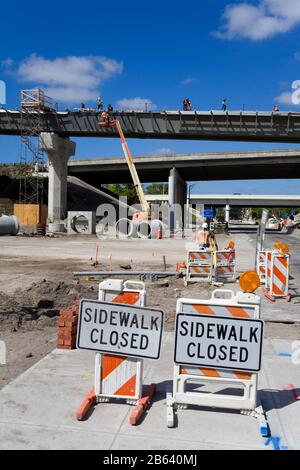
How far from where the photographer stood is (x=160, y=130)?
49000mm

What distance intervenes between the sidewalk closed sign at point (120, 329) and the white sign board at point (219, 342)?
0.26 m

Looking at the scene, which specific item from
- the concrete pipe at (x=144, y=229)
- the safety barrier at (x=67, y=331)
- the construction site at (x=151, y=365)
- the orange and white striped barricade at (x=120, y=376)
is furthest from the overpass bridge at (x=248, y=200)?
the orange and white striped barricade at (x=120, y=376)

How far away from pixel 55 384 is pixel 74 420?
40.7 inches

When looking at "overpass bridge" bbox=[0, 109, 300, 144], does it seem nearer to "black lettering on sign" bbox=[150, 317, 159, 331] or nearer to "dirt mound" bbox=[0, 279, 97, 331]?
"dirt mound" bbox=[0, 279, 97, 331]

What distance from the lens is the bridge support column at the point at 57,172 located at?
5056 cm

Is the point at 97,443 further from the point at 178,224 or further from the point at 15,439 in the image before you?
the point at 178,224

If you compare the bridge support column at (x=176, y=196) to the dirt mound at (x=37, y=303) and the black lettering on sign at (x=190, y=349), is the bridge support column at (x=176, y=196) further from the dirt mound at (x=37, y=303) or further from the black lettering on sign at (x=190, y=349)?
the black lettering on sign at (x=190, y=349)

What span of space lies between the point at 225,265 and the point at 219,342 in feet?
37.1

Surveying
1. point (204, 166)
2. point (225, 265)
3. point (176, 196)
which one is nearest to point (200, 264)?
point (225, 265)

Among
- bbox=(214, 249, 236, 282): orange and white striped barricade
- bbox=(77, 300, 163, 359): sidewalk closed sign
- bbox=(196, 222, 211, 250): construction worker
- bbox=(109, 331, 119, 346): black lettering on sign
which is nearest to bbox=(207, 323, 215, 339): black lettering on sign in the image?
bbox=(77, 300, 163, 359): sidewalk closed sign

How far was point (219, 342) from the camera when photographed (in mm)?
5051

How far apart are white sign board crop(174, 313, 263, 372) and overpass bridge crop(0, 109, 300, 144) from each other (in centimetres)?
4405

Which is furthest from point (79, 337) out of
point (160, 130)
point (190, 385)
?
point (160, 130)
